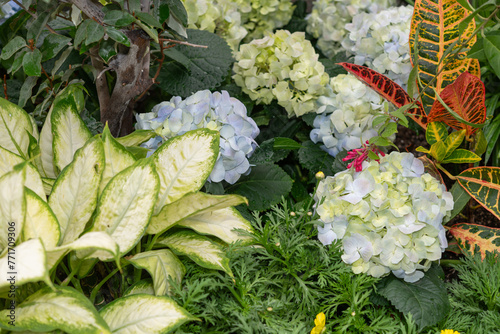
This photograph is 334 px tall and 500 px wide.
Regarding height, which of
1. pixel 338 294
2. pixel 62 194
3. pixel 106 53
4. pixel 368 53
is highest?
pixel 106 53

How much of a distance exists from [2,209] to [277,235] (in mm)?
504

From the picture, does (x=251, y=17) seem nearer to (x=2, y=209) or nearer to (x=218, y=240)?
(x=218, y=240)

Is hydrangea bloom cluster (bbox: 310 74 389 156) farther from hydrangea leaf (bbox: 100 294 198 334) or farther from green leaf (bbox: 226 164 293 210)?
hydrangea leaf (bbox: 100 294 198 334)

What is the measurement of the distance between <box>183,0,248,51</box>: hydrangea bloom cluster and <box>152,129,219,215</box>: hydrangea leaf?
0.64 meters

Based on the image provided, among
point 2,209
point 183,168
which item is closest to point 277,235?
point 183,168

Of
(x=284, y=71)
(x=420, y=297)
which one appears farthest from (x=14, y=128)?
(x=420, y=297)

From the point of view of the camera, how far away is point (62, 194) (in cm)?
79

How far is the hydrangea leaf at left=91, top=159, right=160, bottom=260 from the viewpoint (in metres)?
0.76

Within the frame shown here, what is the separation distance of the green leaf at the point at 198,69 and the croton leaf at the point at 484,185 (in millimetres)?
708

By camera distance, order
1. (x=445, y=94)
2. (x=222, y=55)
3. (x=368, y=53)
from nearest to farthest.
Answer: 1. (x=445, y=94)
2. (x=222, y=55)
3. (x=368, y=53)

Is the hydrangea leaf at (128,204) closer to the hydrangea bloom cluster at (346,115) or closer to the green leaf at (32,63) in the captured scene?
the green leaf at (32,63)

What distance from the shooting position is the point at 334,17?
1614 mm

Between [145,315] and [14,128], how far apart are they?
0.51m

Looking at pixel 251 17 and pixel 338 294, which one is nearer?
pixel 338 294
